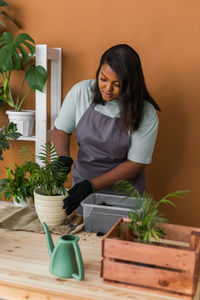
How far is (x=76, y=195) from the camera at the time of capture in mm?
1628

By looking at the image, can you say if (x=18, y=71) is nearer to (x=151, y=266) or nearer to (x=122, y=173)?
(x=122, y=173)

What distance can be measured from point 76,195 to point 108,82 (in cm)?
65

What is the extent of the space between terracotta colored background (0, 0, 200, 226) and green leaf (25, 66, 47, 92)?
12.4 inches

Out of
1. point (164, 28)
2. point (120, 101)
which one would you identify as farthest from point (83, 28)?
point (120, 101)

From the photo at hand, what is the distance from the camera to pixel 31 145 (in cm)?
304

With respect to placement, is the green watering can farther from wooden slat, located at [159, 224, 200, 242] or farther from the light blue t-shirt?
the light blue t-shirt

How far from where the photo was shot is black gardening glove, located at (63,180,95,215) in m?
Answer: 1.59

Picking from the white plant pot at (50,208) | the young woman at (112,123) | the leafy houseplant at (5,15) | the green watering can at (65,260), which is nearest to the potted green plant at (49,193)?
the white plant pot at (50,208)

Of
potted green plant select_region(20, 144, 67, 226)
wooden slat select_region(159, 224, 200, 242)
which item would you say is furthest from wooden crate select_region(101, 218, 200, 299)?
potted green plant select_region(20, 144, 67, 226)

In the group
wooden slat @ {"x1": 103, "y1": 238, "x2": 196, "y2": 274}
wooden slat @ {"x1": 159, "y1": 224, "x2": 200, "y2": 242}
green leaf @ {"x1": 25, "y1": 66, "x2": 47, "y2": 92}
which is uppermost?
green leaf @ {"x1": 25, "y1": 66, "x2": 47, "y2": 92}

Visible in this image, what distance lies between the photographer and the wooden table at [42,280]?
1.13 m

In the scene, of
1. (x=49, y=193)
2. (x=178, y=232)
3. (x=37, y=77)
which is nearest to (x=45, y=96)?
(x=37, y=77)

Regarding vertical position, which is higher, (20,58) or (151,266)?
(20,58)

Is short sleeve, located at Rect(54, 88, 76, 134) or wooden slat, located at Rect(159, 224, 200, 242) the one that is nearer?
wooden slat, located at Rect(159, 224, 200, 242)
